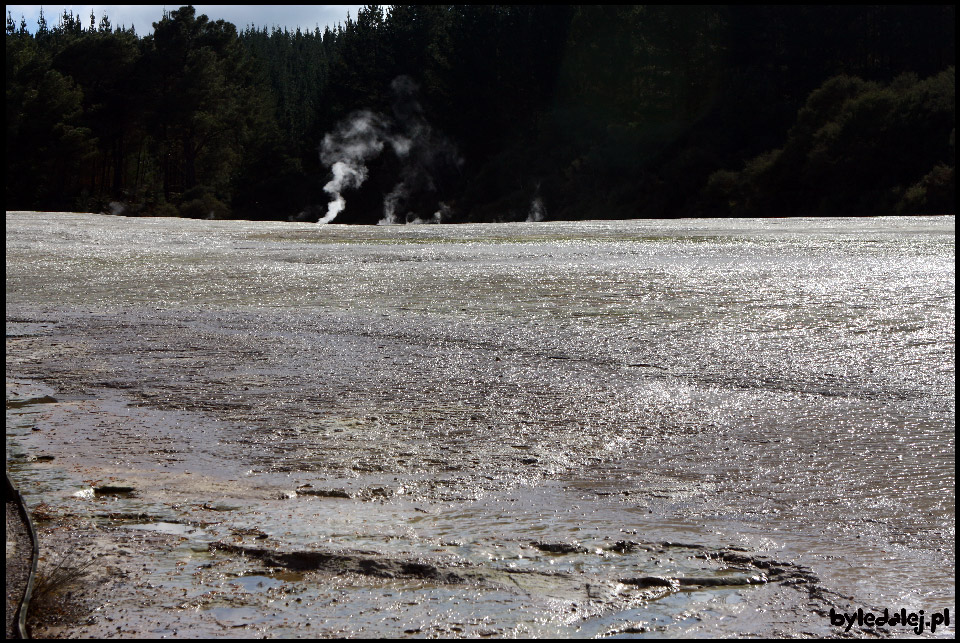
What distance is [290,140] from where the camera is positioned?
53.9 metres

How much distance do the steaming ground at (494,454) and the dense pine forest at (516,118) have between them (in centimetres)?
2258

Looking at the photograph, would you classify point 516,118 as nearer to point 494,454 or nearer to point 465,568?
point 494,454

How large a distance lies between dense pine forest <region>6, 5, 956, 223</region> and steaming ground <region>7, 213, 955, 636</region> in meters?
22.6

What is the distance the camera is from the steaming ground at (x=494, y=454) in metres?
2.20

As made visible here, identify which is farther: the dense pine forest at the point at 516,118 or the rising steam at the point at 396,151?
the rising steam at the point at 396,151

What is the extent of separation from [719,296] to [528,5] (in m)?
41.9

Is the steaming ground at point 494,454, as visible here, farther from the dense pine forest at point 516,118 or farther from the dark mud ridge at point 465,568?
the dense pine forest at point 516,118

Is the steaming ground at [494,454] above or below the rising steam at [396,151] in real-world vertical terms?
below

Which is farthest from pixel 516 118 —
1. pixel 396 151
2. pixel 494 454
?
pixel 494 454

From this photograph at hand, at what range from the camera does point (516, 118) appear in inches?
1859

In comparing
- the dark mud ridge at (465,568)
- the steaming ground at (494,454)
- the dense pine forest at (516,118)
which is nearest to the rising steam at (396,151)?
the dense pine forest at (516,118)

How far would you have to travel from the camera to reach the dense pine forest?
3122 cm

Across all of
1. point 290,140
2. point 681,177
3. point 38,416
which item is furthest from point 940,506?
point 290,140

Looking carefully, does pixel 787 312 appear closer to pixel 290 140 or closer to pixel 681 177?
pixel 681 177
